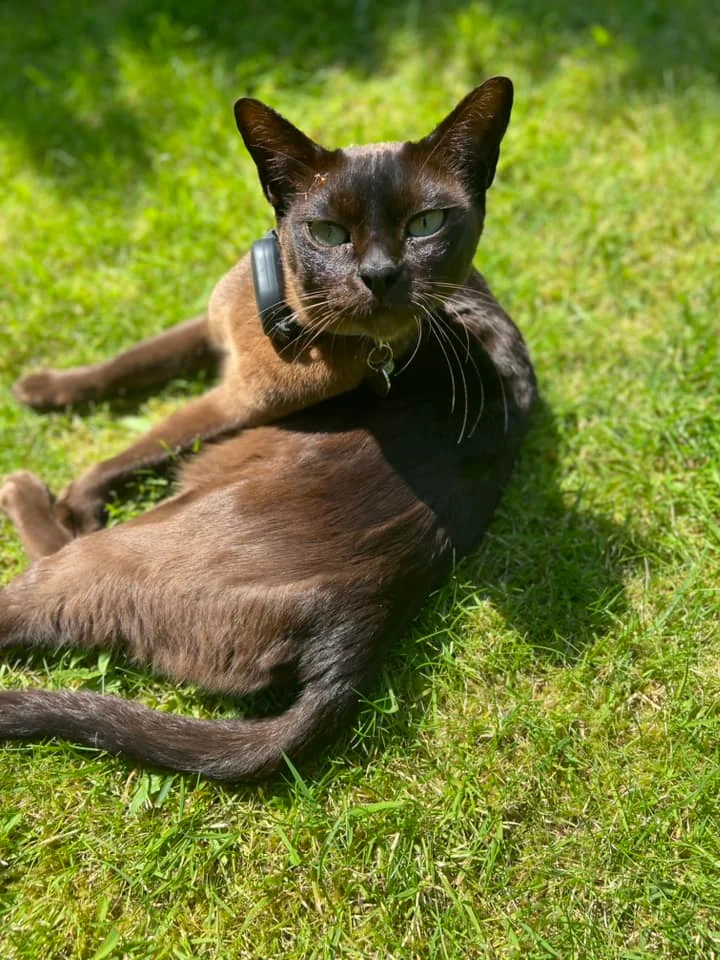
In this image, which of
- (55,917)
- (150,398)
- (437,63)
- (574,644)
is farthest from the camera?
(437,63)

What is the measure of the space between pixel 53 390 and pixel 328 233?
119 centimetres

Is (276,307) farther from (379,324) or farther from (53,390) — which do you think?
(53,390)

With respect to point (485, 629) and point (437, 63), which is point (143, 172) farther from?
point (485, 629)

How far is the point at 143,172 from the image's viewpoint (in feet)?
10.3

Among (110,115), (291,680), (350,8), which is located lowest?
(291,680)

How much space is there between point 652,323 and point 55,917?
2382 mm

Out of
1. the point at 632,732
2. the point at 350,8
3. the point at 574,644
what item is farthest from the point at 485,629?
the point at 350,8

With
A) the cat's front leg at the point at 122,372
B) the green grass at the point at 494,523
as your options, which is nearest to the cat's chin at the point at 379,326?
the green grass at the point at 494,523

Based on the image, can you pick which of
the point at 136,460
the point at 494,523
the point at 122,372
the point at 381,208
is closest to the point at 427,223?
the point at 381,208

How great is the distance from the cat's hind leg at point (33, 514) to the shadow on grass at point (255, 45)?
1.45 meters

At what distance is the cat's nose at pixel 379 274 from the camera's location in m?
1.68

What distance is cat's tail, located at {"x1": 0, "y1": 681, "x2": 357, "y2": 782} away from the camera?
1803 mm

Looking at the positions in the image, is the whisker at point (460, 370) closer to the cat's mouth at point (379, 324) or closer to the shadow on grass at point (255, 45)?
the cat's mouth at point (379, 324)

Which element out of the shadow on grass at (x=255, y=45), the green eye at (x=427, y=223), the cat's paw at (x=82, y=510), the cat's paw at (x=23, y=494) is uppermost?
the shadow on grass at (x=255, y=45)
